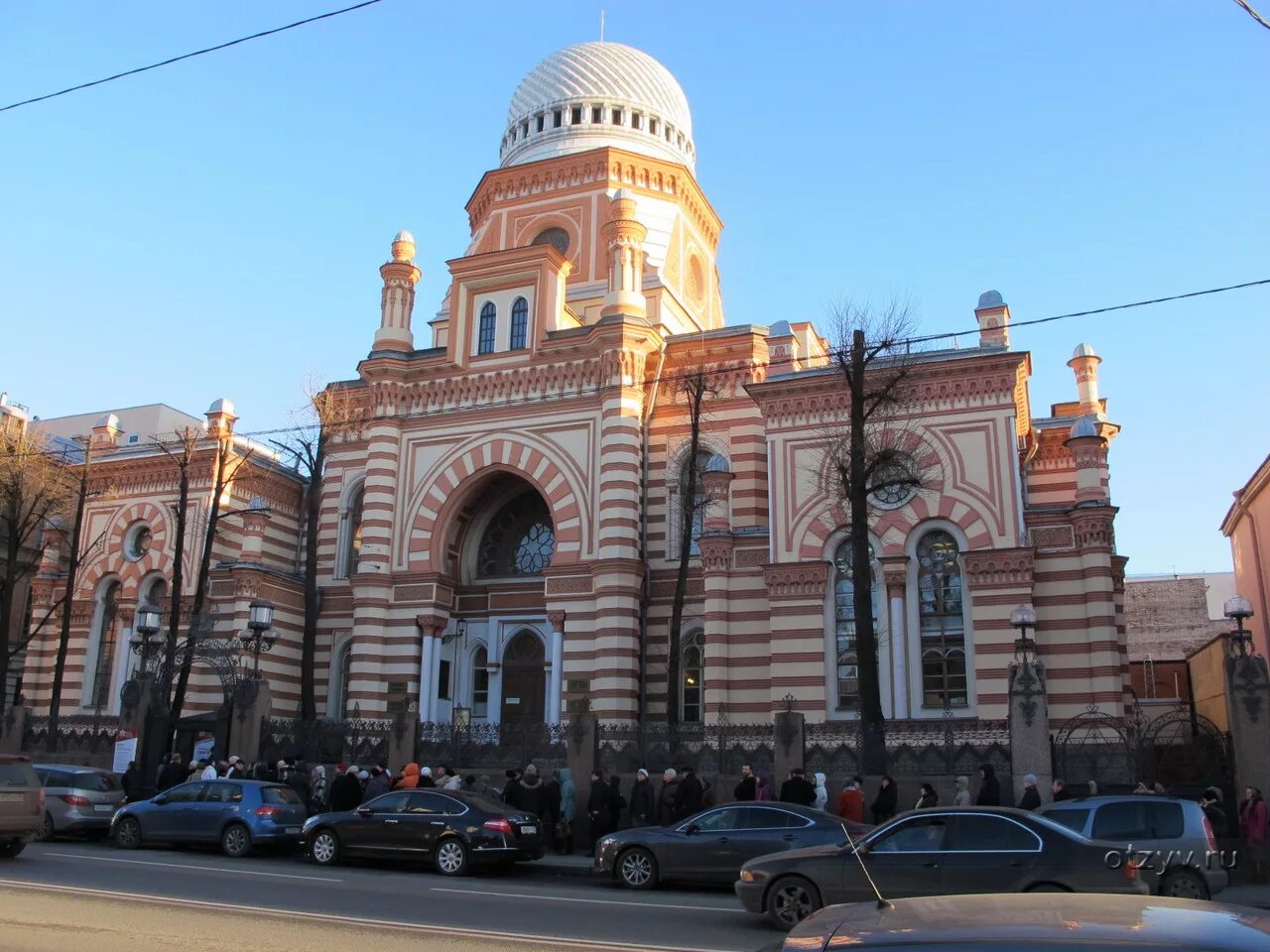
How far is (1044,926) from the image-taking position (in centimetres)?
377

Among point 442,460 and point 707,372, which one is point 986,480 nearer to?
point 707,372

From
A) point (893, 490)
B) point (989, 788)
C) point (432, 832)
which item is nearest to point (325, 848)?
point (432, 832)

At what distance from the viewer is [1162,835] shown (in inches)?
528

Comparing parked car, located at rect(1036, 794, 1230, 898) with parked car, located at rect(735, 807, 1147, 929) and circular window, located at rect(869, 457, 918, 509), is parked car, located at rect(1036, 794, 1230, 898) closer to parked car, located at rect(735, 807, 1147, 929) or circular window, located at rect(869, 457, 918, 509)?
parked car, located at rect(735, 807, 1147, 929)

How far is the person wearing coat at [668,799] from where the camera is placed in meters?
20.1

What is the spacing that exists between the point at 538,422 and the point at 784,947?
29.2m

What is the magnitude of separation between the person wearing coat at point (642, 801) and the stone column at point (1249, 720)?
995 centimetres

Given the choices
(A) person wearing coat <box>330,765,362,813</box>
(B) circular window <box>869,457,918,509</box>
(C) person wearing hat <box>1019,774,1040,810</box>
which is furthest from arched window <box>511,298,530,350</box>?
(C) person wearing hat <box>1019,774,1040,810</box>

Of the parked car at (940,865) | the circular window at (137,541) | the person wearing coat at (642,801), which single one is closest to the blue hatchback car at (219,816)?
the person wearing coat at (642,801)

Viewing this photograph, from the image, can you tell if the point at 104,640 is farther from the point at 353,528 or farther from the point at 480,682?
the point at 480,682

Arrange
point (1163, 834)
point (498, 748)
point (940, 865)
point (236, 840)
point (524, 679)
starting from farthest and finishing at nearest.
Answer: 1. point (524, 679)
2. point (498, 748)
3. point (236, 840)
4. point (1163, 834)
5. point (940, 865)

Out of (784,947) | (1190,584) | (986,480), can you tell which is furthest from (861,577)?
(1190,584)

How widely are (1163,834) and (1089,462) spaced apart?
1478 cm

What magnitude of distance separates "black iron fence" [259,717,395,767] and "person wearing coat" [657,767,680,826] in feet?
25.7
